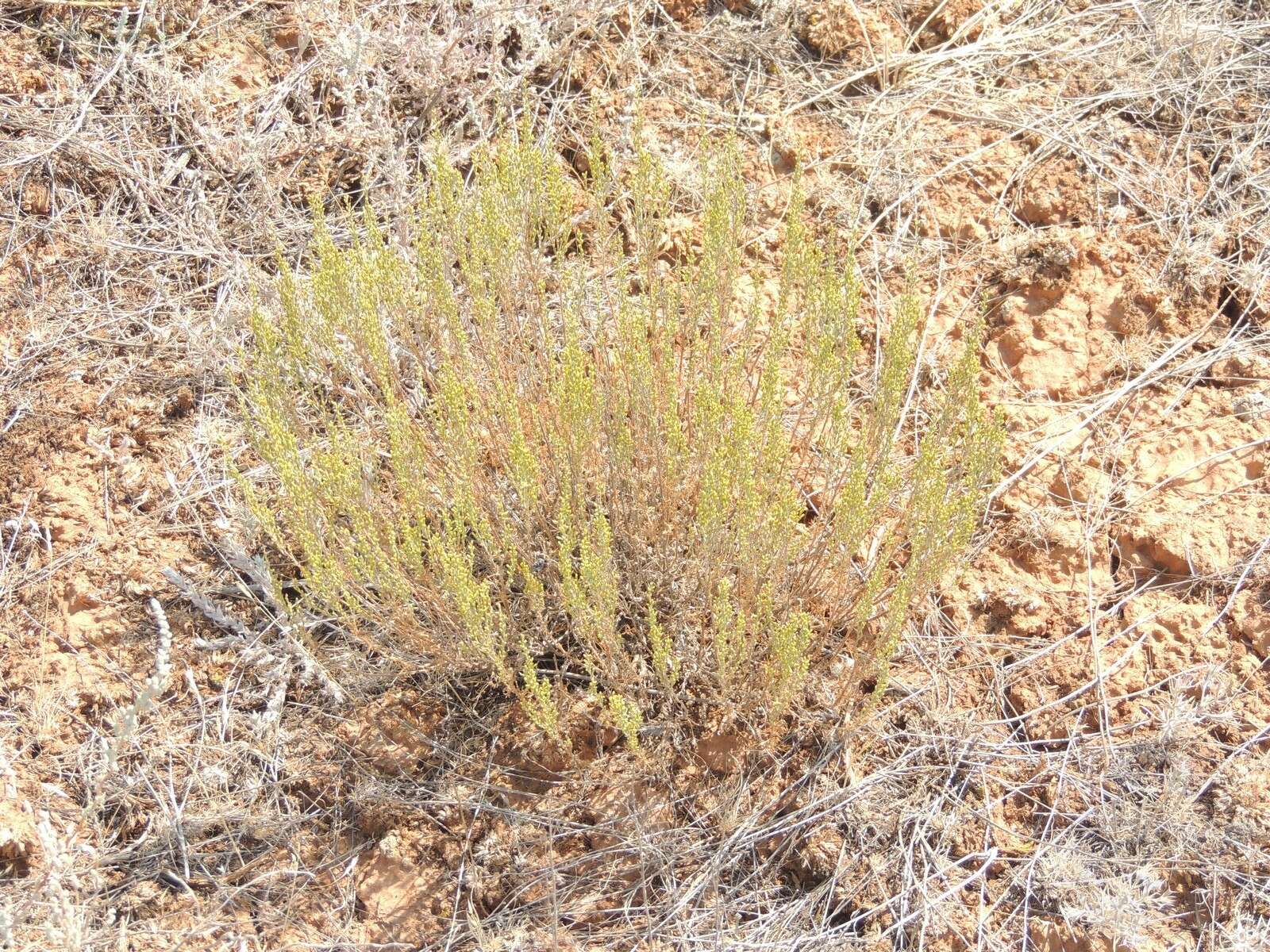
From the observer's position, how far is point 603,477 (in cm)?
276

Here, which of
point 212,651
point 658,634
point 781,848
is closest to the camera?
point 658,634

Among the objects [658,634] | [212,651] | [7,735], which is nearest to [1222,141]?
[658,634]

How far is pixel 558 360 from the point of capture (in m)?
3.15

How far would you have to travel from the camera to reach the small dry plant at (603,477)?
2.37m

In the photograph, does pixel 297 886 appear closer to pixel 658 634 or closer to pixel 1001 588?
pixel 658 634

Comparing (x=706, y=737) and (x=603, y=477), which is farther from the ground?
(x=603, y=477)

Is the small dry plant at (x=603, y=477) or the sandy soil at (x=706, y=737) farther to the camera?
the sandy soil at (x=706, y=737)

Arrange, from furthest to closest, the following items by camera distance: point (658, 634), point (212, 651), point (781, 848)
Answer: point (212, 651)
point (781, 848)
point (658, 634)

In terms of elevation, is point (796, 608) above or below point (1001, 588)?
above

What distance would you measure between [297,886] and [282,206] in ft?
7.58

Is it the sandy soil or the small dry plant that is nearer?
the small dry plant

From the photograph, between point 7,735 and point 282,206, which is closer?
point 7,735

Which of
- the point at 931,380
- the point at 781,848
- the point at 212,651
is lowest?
the point at 781,848

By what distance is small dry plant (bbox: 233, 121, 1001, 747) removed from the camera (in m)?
2.37
